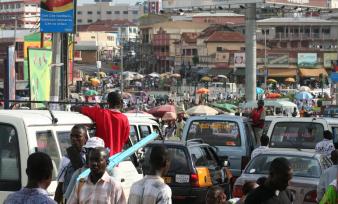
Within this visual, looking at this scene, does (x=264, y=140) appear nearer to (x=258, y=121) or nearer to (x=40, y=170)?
(x=258, y=121)

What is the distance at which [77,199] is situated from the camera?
23.9ft

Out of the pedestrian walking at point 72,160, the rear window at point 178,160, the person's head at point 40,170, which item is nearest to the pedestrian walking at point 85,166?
the pedestrian walking at point 72,160

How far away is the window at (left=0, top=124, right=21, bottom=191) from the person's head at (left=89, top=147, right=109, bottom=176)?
1.53 m

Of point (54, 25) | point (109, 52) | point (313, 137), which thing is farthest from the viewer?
point (109, 52)

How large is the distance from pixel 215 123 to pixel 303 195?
654 cm

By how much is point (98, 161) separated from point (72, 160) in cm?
125

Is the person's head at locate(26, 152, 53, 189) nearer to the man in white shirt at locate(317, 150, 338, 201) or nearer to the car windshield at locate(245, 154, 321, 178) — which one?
the man in white shirt at locate(317, 150, 338, 201)

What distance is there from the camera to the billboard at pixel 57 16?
20391mm

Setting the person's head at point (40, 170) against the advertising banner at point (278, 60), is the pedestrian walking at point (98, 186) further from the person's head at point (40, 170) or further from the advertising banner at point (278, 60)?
the advertising banner at point (278, 60)

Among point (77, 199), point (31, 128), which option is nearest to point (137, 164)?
point (31, 128)

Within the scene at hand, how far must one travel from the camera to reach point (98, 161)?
7.16 metres

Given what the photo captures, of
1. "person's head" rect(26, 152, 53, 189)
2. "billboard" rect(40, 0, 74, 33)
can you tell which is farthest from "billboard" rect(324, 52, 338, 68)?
"person's head" rect(26, 152, 53, 189)

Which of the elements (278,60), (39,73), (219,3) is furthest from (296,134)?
(278,60)

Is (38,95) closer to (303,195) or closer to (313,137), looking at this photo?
(313,137)
